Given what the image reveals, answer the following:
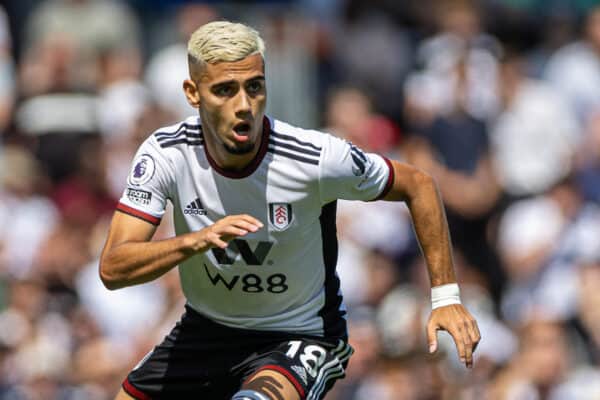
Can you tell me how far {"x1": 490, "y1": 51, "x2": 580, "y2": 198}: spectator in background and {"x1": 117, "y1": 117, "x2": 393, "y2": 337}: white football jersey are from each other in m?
6.40

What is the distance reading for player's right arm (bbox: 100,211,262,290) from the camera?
20.1ft

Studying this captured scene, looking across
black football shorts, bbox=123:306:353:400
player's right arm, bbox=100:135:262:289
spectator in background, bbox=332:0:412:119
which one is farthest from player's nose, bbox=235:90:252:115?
spectator in background, bbox=332:0:412:119

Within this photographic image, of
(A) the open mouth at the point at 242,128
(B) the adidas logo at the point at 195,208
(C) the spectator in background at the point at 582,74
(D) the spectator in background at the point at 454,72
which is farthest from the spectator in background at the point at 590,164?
(A) the open mouth at the point at 242,128

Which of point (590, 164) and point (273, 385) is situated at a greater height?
point (273, 385)

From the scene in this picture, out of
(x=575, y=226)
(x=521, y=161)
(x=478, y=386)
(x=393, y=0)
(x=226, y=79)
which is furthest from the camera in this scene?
(x=393, y=0)

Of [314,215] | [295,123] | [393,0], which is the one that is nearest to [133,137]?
[295,123]

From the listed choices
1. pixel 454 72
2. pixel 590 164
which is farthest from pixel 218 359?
pixel 454 72

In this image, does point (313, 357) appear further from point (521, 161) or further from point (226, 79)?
point (521, 161)

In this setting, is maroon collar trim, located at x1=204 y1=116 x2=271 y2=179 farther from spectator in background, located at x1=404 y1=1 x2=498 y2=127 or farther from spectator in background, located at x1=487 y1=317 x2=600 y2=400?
spectator in background, located at x1=404 y1=1 x2=498 y2=127

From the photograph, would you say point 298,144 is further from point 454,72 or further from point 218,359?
point 454,72

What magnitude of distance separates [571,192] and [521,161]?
3.66 feet

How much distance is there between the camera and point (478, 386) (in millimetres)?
11562

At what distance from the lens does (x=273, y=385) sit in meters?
6.78

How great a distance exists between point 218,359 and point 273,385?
0.63 metres
